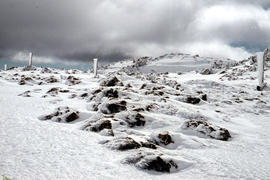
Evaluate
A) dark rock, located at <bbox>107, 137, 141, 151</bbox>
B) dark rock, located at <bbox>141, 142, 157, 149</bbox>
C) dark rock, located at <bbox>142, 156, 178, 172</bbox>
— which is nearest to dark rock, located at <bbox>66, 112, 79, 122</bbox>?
dark rock, located at <bbox>107, 137, 141, 151</bbox>

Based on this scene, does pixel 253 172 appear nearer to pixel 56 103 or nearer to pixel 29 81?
pixel 56 103

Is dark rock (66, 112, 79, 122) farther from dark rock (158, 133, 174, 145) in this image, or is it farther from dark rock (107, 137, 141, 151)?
dark rock (158, 133, 174, 145)

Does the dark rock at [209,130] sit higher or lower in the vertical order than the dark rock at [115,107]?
lower

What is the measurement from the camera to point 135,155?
387 cm

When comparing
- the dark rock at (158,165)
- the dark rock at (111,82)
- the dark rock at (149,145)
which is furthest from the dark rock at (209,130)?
the dark rock at (111,82)

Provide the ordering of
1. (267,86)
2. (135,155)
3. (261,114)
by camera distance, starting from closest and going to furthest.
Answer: (135,155) < (261,114) < (267,86)

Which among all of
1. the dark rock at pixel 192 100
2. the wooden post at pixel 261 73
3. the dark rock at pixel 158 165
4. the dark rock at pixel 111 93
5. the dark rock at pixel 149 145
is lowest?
the dark rock at pixel 158 165

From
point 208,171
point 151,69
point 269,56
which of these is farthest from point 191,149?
point 151,69

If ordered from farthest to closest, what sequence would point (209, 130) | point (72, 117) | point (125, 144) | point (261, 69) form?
point (261, 69)
point (72, 117)
point (209, 130)
point (125, 144)

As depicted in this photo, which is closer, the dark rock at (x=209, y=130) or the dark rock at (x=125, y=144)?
the dark rock at (x=125, y=144)

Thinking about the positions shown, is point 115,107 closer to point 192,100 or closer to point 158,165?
point 158,165

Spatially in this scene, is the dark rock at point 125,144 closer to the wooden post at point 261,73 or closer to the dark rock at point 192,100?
the dark rock at point 192,100

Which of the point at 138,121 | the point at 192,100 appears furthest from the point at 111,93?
the point at 192,100

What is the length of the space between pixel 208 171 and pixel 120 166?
1515 mm
